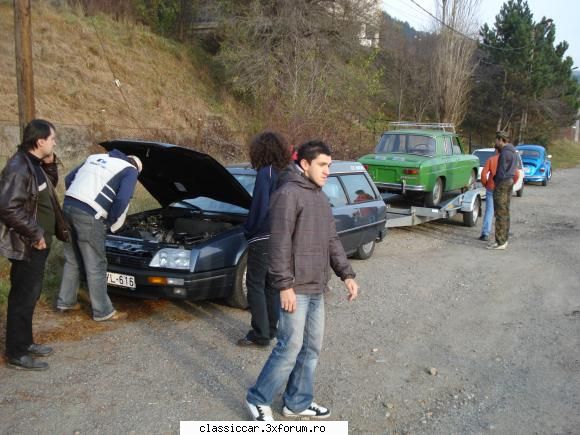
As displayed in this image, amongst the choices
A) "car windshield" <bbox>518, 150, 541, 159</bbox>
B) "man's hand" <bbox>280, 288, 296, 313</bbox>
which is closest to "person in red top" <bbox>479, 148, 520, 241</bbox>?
"man's hand" <bbox>280, 288, 296, 313</bbox>

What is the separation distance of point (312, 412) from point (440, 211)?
285 inches

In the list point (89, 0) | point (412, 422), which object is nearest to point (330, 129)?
point (89, 0)

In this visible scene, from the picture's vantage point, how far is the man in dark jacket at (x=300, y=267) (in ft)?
10.2

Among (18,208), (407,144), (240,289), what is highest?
(407,144)

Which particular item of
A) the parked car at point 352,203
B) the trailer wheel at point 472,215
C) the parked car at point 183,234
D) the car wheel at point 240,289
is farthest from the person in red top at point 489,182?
the car wheel at point 240,289

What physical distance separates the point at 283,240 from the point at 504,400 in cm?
224

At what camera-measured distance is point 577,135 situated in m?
56.2

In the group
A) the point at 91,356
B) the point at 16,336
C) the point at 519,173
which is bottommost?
the point at 91,356

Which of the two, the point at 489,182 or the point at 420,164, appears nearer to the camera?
the point at 489,182

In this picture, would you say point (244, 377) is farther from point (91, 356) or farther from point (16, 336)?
point (16, 336)

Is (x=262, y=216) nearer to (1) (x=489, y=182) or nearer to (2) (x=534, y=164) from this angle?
(1) (x=489, y=182)

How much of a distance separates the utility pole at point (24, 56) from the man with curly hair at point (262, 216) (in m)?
4.49

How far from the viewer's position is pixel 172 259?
5137 millimetres

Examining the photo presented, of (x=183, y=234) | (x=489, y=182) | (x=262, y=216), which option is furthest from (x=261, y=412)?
(x=489, y=182)
